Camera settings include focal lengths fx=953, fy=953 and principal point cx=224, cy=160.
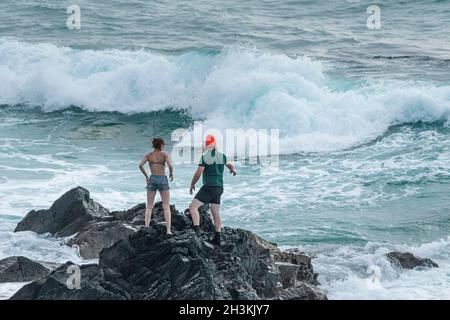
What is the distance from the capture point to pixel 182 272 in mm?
11898

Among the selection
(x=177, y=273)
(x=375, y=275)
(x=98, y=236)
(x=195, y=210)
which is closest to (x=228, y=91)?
(x=98, y=236)

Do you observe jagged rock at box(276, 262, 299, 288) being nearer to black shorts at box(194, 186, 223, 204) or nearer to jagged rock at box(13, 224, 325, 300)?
jagged rock at box(13, 224, 325, 300)

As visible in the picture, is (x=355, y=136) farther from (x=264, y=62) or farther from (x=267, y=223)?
(x=267, y=223)

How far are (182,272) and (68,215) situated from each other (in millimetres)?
4631

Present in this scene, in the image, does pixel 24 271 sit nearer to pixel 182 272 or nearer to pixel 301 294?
pixel 182 272

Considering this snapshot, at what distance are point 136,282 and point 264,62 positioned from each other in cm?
1859

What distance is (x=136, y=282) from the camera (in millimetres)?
12039

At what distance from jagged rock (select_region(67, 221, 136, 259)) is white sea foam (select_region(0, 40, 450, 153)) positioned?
979 cm

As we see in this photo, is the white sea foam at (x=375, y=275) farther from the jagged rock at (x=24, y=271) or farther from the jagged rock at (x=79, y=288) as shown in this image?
the jagged rock at (x=24, y=271)

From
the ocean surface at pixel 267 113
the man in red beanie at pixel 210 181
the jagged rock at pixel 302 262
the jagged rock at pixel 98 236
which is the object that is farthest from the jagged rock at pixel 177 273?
the jagged rock at pixel 98 236

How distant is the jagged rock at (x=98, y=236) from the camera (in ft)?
47.6

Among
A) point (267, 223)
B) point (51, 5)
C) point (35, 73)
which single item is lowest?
point (267, 223)
